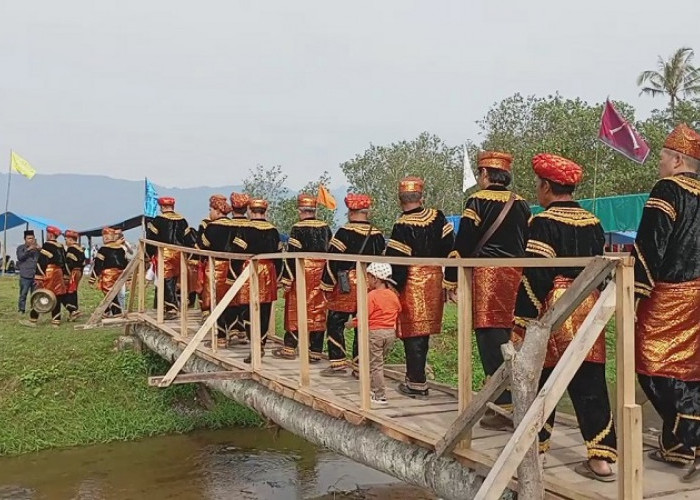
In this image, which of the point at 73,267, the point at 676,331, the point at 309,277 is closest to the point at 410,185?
the point at 309,277

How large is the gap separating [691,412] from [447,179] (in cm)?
3107

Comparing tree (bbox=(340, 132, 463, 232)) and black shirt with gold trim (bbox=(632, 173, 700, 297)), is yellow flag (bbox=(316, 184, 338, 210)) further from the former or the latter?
tree (bbox=(340, 132, 463, 232))

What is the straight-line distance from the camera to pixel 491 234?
15.2ft

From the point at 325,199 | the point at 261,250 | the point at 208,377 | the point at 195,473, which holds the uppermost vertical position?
the point at 325,199

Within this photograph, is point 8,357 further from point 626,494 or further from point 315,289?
point 626,494

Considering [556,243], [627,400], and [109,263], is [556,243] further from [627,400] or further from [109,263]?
[109,263]

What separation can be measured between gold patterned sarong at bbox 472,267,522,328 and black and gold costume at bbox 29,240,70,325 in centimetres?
1036

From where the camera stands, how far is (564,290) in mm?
3697

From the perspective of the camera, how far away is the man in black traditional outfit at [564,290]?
11.9 ft

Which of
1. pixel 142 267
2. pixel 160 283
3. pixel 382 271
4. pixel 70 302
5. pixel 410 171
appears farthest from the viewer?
pixel 410 171

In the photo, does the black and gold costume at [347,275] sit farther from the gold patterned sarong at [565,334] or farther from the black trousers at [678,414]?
the black trousers at [678,414]

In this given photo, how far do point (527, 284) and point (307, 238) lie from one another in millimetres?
3561

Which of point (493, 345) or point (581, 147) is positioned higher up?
point (581, 147)

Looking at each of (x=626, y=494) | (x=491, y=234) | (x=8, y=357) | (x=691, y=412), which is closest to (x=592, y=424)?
(x=691, y=412)
